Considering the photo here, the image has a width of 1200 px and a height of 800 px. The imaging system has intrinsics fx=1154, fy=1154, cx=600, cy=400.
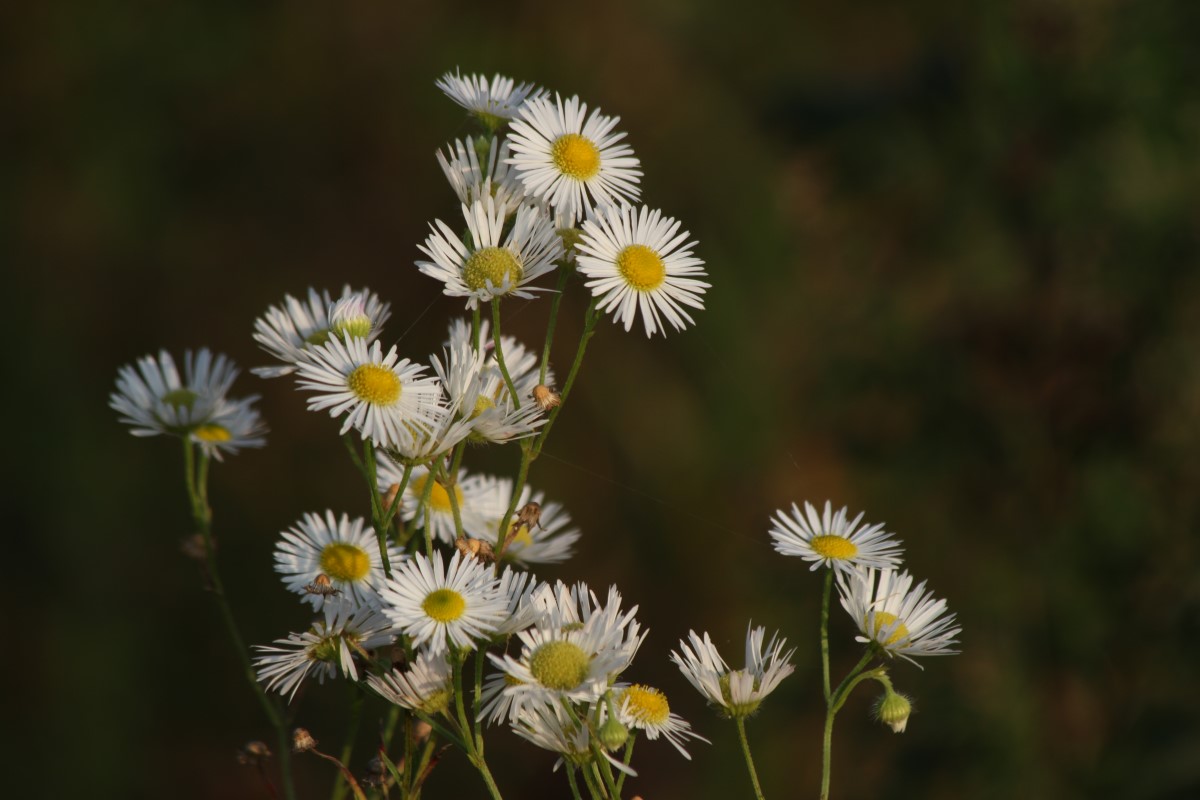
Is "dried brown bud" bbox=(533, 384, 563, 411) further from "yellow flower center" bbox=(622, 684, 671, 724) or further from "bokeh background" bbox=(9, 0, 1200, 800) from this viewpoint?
"bokeh background" bbox=(9, 0, 1200, 800)

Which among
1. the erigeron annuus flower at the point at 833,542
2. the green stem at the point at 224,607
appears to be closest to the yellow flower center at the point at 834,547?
the erigeron annuus flower at the point at 833,542

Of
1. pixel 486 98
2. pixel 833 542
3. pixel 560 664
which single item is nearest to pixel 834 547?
pixel 833 542

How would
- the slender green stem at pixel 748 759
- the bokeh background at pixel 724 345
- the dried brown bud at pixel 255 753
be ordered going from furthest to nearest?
the bokeh background at pixel 724 345 < the dried brown bud at pixel 255 753 < the slender green stem at pixel 748 759

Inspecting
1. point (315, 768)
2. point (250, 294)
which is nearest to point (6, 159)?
point (250, 294)

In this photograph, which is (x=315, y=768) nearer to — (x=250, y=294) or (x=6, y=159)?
(x=250, y=294)

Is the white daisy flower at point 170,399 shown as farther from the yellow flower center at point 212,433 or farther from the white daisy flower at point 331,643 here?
the white daisy flower at point 331,643

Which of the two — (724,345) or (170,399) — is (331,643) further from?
(724,345)
